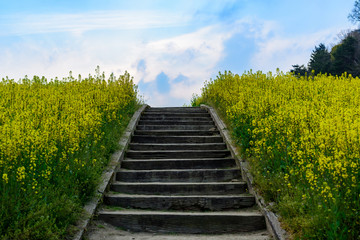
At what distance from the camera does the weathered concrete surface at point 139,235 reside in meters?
5.09

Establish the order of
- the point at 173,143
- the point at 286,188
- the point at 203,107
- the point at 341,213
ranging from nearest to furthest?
the point at 341,213 → the point at 286,188 → the point at 173,143 → the point at 203,107

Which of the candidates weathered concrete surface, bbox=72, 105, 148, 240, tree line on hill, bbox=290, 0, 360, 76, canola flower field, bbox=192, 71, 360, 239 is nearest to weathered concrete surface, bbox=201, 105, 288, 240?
canola flower field, bbox=192, 71, 360, 239

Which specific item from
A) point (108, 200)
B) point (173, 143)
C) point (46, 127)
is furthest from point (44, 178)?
point (173, 143)

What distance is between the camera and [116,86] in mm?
11242

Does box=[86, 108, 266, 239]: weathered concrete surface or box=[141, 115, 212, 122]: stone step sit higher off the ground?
box=[141, 115, 212, 122]: stone step

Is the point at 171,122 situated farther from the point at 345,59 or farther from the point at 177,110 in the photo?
the point at 345,59

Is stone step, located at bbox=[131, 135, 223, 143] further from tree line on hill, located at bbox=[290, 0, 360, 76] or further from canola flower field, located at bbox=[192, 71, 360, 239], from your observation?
tree line on hill, located at bbox=[290, 0, 360, 76]

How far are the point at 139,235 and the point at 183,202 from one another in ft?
3.32

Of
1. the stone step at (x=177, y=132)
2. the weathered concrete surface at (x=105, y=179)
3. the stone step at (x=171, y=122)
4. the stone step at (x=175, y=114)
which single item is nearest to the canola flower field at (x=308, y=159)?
the stone step at (x=177, y=132)

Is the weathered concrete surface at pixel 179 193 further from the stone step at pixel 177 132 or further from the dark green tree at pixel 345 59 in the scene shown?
the dark green tree at pixel 345 59

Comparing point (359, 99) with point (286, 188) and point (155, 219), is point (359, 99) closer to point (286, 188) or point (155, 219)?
point (286, 188)

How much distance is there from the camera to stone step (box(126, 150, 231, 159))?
8.15m

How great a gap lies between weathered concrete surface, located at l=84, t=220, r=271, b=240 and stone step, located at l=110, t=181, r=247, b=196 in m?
1.17

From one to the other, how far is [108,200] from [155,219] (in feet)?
3.39
